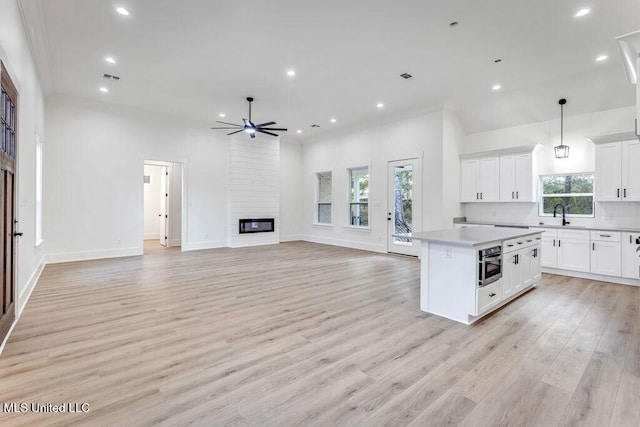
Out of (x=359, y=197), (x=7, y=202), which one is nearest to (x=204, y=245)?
(x=359, y=197)

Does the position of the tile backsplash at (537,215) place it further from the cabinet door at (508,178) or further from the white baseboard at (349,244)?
the white baseboard at (349,244)

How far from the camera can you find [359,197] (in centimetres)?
882

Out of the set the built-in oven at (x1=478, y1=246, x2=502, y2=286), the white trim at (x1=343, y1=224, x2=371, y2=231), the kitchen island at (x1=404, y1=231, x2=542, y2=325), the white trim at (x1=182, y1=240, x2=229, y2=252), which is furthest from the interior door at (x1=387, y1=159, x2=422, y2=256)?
the white trim at (x1=182, y1=240, x2=229, y2=252)

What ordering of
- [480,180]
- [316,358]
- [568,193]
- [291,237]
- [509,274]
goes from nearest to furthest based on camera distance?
1. [316,358]
2. [509,274]
3. [568,193]
4. [480,180]
5. [291,237]

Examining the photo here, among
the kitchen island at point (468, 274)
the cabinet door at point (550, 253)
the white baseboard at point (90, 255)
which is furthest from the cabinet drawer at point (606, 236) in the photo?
the white baseboard at point (90, 255)

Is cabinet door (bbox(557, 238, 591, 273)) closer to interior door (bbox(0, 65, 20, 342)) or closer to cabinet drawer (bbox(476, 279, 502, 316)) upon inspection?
cabinet drawer (bbox(476, 279, 502, 316))

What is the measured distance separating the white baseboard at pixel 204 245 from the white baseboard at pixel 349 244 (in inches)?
111

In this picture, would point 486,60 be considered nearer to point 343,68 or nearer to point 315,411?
point 343,68

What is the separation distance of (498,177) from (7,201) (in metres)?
7.72

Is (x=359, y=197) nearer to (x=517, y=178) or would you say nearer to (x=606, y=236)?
(x=517, y=178)

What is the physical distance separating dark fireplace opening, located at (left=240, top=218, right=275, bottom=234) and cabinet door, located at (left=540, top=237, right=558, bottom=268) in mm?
6837

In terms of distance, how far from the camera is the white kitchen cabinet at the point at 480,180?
6.59m

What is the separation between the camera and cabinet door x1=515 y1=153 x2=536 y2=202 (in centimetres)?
609

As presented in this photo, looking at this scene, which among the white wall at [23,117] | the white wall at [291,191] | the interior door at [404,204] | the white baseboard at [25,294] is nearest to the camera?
the white wall at [23,117]
